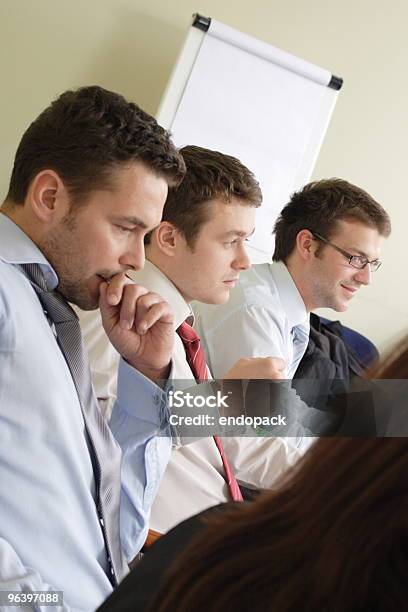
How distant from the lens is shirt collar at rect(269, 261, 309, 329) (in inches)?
112

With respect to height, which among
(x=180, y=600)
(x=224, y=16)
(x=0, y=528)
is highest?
(x=224, y=16)

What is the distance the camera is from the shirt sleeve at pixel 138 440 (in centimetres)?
146

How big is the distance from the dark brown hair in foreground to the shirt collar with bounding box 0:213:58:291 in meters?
0.95

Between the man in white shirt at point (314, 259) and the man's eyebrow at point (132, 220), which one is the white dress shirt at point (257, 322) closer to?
the man in white shirt at point (314, 259)

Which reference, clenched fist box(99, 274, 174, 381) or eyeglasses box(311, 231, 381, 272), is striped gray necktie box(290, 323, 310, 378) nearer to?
eyeglasses box(311, 231, 381, 272)

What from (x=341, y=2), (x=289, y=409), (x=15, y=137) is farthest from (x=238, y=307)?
(x=341, y=2)

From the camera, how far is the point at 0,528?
121 centimetres

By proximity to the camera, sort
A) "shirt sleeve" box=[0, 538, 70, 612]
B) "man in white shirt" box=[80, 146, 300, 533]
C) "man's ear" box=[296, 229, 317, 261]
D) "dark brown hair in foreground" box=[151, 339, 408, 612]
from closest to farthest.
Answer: "dark brown hair in foreground" box=[151, 339, 408, 612] < "shirt sleeve" box=[0, 538, 70, 612] < "man in white shirt" box=[80, 146, 300, 533] < "man's ear" box=[296, 229, 317, 261]

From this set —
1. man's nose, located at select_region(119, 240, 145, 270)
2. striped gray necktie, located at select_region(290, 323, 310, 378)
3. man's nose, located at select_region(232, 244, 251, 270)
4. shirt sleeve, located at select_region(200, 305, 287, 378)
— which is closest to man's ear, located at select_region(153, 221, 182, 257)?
man's nose, located at select_region(232, 244, 251, 270)

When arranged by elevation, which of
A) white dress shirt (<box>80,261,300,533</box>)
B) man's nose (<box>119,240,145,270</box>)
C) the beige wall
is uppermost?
the beige wall

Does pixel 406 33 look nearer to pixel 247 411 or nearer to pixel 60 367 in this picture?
pixel 247 411

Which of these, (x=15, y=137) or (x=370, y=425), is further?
(x=15, y=137)

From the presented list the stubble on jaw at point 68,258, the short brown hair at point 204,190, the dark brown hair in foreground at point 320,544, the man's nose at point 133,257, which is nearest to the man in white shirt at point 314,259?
the short brown hair at point 204,190

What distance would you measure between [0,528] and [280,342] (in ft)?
4.93
